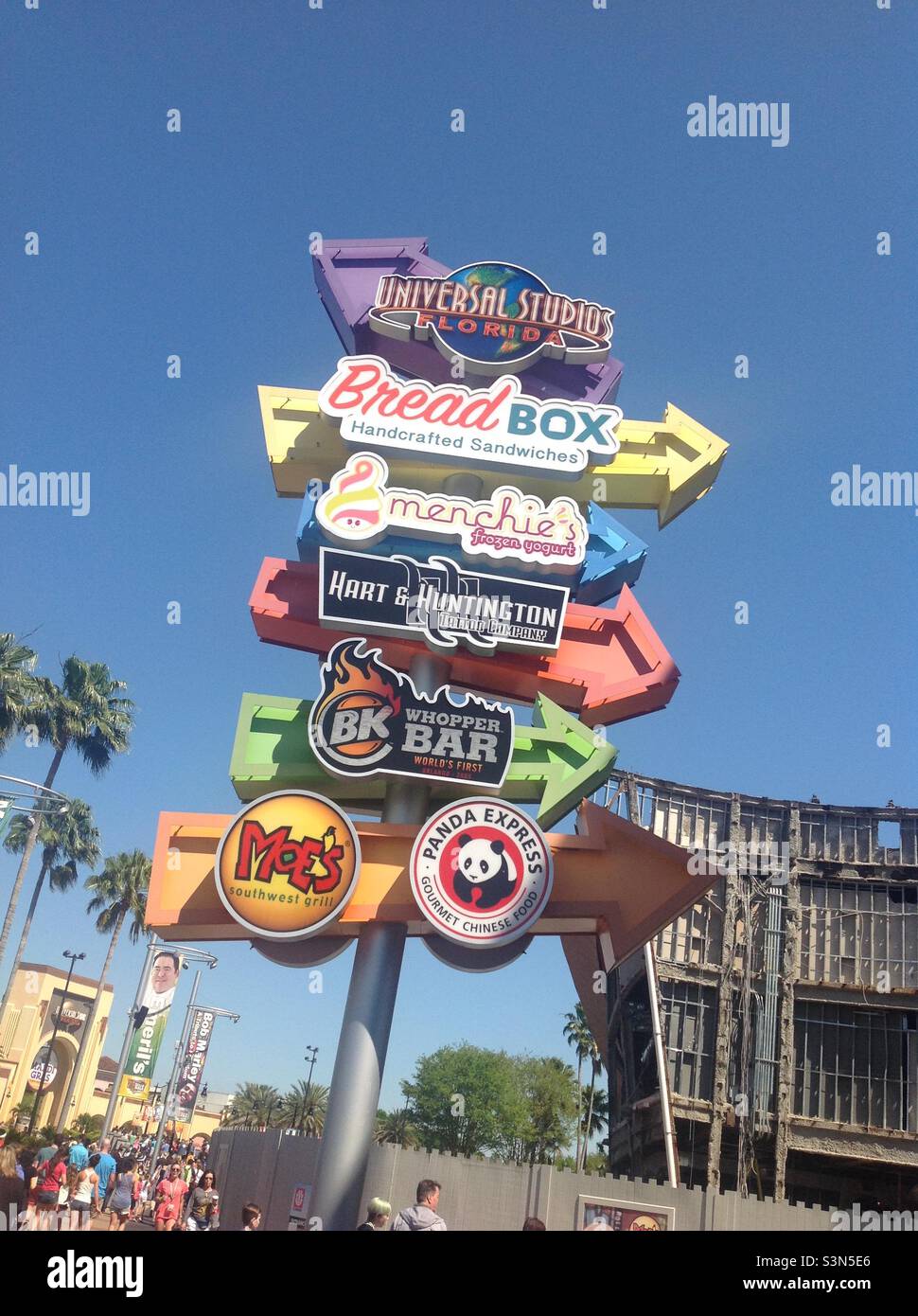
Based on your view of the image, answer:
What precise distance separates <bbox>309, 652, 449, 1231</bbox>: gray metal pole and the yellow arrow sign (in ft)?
17.1

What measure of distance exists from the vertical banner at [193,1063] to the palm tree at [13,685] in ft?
44.3

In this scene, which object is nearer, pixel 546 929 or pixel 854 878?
pixel 546 929

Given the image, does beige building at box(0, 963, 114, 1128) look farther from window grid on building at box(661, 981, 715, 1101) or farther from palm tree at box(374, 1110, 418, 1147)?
window grid on building at box(661, 981, 715, 1101)

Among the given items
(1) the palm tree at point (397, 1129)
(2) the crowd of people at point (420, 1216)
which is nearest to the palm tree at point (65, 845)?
(1) the palm tree at point (397, 1129)

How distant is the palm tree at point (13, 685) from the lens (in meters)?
41.7

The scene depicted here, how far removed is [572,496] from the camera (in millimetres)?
19703

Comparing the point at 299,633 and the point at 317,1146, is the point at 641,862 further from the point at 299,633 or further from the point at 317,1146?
the point at 317,1146

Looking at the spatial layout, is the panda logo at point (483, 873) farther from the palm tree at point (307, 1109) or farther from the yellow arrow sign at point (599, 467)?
the palm tree at point (307, 1109)

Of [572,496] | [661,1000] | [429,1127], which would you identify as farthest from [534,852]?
[429,1127]

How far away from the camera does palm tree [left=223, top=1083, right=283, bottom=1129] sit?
81188 mm

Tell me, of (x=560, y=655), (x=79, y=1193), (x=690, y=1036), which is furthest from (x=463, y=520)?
(x=690, y=1036)

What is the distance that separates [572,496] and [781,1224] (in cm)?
1446

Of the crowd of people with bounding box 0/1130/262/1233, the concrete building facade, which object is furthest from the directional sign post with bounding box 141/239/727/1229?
the concrete building facade
